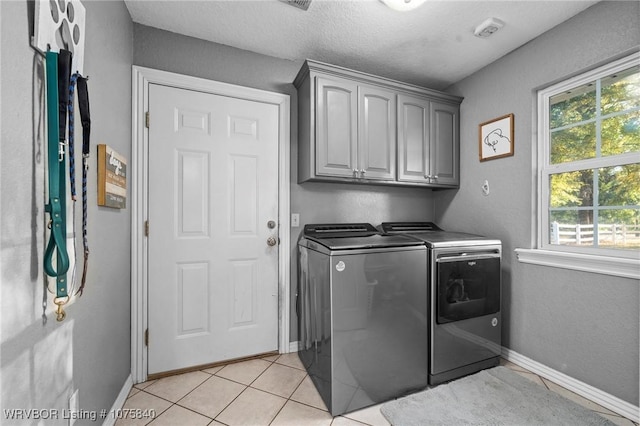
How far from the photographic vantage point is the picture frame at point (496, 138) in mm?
2244

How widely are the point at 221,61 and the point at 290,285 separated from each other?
190cm

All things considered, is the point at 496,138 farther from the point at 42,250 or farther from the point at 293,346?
the point at 42,250

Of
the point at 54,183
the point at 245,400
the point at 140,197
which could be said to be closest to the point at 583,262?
Result: the point at 245,400

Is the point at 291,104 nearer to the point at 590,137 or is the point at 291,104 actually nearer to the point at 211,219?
the point at 211,219

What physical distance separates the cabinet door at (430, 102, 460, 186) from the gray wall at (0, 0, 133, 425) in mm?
2457

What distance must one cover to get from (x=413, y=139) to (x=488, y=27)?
914 mm

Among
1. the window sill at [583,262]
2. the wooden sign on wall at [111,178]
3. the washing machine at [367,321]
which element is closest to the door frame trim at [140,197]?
the wooden sign on wall at [111,178]

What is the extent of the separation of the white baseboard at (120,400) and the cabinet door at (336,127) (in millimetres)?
1890

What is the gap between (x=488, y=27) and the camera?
1924 millimetres

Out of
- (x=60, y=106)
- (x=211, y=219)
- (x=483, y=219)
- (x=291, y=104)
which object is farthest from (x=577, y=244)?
(x=60, y=106)

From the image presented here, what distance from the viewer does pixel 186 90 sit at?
203cm

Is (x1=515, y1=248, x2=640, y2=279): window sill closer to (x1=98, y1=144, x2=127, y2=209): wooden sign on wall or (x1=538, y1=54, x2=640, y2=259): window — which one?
(x1=538, y1=54, x2=640, y2=259): window

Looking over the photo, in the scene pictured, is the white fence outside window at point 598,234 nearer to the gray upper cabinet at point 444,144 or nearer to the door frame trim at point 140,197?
the gray upper cabinet at point 444,144

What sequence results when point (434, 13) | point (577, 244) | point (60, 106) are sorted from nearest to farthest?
1. point (60, 106)
2. point (434, 13)
3. point (577, 244)
